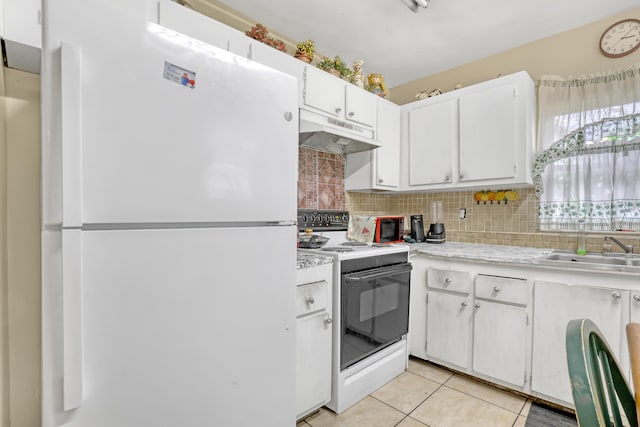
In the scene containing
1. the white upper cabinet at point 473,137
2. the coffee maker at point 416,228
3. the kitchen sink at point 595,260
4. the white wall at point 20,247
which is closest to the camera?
the white wall at point 20,247

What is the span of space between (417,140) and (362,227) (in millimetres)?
962

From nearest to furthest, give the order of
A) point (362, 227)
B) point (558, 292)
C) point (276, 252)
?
point (276, 252) → point (558, 292) → point (362, 227)

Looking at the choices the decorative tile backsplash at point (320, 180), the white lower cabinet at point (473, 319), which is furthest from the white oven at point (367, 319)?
the decorative tile backsplash at point (320, 180)

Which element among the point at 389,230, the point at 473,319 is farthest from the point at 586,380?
the point at 389,230

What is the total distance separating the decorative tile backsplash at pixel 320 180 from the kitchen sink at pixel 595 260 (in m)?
1.54

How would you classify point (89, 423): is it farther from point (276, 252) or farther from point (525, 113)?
point (525, 113)

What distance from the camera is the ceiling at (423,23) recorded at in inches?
79.7

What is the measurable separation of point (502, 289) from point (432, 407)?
2.72ft

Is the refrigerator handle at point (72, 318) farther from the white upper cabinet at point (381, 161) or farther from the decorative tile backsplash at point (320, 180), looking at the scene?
the white upper cabinet at point (381, 161)

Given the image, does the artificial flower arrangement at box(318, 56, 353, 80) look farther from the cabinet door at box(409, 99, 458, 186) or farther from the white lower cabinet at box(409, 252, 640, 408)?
the white lower cabinet at box(409, 252, 640, 408)

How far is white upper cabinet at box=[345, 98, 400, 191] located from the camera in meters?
2.63

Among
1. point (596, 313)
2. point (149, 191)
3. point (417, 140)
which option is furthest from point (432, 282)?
point (149, 191)

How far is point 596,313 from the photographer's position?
1.61 m

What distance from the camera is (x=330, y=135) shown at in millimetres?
2072
